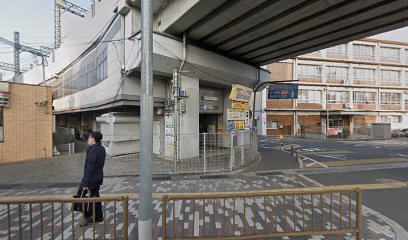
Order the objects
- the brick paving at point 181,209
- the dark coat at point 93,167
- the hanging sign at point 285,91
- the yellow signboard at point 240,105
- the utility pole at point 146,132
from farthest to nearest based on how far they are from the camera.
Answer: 1. the hanging sign at point 285,91
2. the yellow signboard at point 240,105
3. the dark coat at point 93,167
4. the brick paving at point 181,209
5. the utility pole at point 146,132

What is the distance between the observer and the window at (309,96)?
3034 cm

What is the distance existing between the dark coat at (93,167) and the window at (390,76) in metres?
45.1

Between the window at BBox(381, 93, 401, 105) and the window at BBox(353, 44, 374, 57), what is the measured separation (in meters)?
7.66

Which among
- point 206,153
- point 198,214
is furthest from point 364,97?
point 198,214

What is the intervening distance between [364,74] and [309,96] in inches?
450

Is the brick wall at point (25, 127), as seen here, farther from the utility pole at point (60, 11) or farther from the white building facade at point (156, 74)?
the utility pole at point (60, 11)

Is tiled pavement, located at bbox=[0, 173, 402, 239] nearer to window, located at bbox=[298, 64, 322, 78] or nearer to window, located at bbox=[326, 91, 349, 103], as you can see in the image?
window, located at bbox=[298, 64, 322, 78]

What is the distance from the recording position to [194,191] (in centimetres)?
554

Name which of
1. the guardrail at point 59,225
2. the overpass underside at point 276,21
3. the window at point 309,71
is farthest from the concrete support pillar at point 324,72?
the guardrail at point 59,225

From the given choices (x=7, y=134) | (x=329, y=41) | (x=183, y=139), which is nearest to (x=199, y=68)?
(x=183, y=139)

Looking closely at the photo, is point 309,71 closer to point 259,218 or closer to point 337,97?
point 337,97

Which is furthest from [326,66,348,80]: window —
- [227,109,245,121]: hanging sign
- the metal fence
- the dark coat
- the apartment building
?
the dark coat

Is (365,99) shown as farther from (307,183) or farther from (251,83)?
(307,183)

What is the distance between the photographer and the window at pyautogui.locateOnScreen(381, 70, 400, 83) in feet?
108
